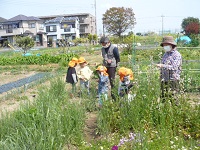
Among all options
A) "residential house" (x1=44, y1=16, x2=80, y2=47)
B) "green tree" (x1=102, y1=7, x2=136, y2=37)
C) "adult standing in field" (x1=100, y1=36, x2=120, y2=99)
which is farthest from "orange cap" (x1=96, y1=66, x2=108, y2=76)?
"residential house" (x1=44, y1=16, x2=80, y2=47)

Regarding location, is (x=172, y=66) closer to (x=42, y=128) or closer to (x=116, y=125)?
(x=116, y=125)

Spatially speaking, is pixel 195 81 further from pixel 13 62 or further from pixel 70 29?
pixel 70 29

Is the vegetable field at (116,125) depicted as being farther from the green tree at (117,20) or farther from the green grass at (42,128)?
the green tree at (117,20)

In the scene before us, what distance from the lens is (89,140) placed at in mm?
3812

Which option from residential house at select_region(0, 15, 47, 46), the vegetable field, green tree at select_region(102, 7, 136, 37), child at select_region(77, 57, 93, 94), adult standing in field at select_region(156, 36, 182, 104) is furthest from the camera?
residential house at select_region(0, 15, 47, 46)

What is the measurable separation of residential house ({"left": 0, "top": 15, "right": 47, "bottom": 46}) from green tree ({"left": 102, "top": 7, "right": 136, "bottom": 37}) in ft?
42.4

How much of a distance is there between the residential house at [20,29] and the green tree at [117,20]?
12.9 meters

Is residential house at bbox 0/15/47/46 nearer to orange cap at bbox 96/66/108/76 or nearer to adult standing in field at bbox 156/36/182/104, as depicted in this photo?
orange cap at bbox 96/66/108/76

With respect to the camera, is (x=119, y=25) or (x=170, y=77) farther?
(x=119, y=25)

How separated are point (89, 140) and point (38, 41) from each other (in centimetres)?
4801

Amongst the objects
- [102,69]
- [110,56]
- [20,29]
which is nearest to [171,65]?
[102,69]

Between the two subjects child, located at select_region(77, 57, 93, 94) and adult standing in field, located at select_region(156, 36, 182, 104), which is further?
child, located at select_region(77, 57, 93, 94)

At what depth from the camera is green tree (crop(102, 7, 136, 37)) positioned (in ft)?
145

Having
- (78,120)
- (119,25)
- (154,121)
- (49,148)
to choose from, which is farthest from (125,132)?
(119,25)
